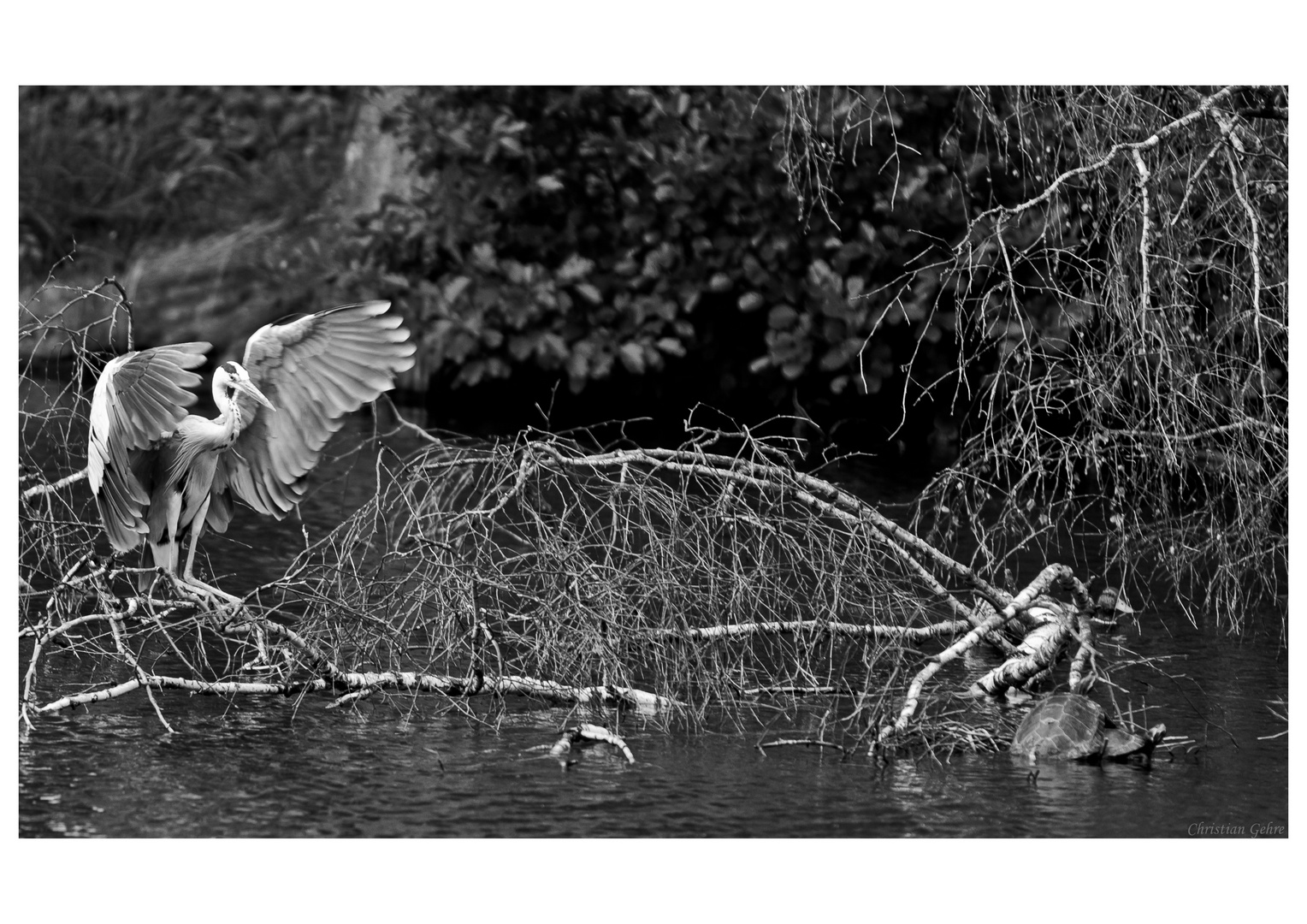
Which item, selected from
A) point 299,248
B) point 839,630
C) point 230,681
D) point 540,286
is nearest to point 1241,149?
point 839,630

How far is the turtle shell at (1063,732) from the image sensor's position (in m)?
6.03

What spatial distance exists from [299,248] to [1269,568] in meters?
10.1

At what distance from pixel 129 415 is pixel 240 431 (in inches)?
29.6

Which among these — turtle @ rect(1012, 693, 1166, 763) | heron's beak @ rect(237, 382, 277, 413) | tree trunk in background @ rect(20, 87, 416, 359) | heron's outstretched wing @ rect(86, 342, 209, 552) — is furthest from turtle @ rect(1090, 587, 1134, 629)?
tree trunk in background @ rect(20, 87, 416, 359)

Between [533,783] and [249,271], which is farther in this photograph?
[249,271]

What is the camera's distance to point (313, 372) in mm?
6652

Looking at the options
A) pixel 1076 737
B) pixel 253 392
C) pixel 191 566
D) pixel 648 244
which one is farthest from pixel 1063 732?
pixel 648 244

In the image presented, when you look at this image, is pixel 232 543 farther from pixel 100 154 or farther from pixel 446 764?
pixel 100 154

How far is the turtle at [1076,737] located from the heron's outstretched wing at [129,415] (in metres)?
3.10

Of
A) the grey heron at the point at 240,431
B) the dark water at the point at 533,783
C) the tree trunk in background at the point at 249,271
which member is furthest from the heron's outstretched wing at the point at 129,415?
the tree trunk in background at the point at 249,271

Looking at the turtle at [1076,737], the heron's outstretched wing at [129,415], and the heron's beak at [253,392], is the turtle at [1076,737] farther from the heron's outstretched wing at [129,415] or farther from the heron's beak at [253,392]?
the heron's outstretched wing at [129,415]

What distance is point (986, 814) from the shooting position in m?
5.53

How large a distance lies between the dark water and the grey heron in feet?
2.41

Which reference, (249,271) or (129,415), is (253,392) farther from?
(249,271)
